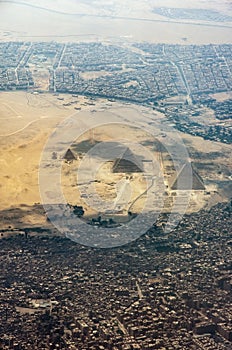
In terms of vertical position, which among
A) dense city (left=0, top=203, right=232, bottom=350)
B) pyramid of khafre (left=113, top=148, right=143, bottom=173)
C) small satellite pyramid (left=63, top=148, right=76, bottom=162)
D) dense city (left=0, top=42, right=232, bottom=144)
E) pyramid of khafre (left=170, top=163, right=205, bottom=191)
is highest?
dense city (left=0, top=203, right=232, bottom=350)

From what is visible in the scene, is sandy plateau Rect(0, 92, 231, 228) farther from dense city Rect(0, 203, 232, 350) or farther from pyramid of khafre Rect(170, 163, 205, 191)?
dense city Rect(0, 203, 232, 350)

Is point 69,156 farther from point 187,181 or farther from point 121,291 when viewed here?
point 121,291

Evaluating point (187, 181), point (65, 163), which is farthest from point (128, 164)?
point (187, 181)

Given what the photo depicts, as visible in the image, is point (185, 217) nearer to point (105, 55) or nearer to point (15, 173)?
point (15, 173)

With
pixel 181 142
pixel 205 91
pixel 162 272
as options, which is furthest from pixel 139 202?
pixel 205 91

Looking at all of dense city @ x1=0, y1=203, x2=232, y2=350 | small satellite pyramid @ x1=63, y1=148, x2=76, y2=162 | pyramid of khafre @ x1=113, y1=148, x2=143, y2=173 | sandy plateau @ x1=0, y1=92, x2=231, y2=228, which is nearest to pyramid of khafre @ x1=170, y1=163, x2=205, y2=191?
sandy plateau @ x1=0, y1=92, x2=231, y2=228

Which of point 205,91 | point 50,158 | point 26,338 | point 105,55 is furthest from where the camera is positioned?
point 105,55
